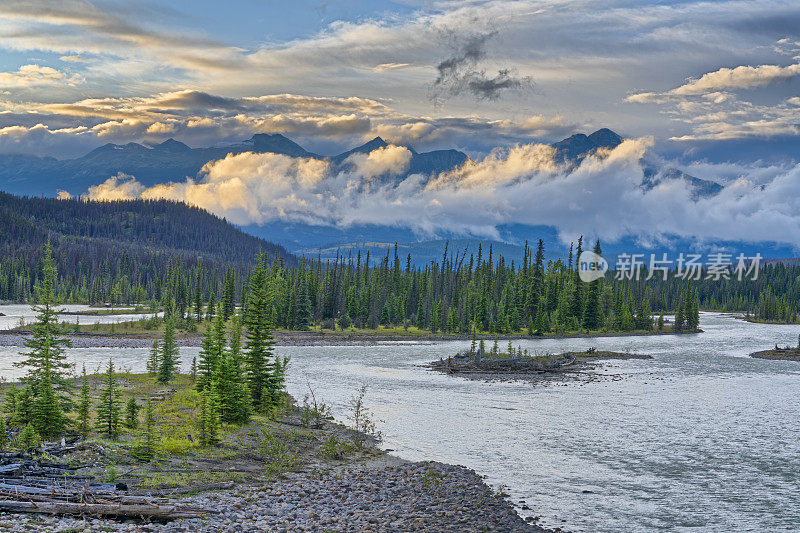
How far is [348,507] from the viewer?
25.4 meters

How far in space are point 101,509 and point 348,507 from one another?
8734mm

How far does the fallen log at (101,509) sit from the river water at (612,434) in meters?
14.0

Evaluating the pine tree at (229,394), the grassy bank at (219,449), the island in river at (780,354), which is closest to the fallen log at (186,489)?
the grassy bank at (219,449)

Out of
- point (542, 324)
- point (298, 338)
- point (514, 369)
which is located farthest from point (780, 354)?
point (298, 338)

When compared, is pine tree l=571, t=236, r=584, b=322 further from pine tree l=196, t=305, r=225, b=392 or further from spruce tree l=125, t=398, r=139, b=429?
spruce tree l=125, t=398, r=139, b=429

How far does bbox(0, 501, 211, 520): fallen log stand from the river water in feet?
45.8

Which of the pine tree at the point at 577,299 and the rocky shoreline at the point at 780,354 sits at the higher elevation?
the pine tree at the point at 577,299

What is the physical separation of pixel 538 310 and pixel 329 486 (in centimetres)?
14149

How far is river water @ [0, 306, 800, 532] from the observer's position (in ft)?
93.6

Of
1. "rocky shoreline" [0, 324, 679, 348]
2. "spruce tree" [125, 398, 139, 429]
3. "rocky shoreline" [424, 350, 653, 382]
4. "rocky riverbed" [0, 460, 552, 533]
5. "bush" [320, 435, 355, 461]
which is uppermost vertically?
"spruce tree" [125, 398, 139, 429]

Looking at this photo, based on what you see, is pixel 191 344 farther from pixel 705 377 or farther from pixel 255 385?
pixel 705 377

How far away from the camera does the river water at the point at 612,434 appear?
93.6ft

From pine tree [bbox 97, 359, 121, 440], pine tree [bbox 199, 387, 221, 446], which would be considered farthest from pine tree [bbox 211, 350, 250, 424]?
pine tree [bbox 97, 359, 121, 440]

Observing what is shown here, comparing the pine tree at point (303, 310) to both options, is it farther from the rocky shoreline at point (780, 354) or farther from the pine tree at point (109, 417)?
the pine tree at point (109, 417)
